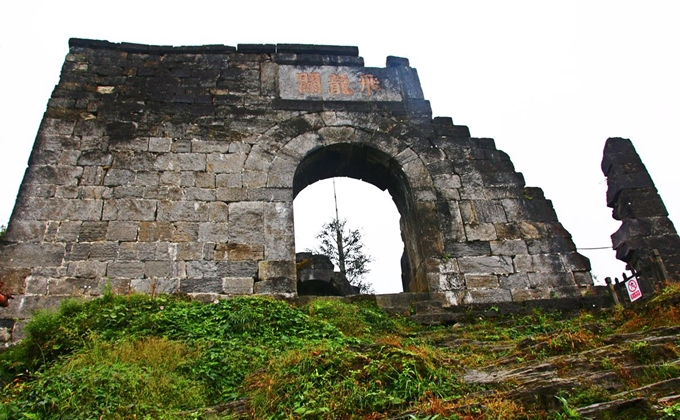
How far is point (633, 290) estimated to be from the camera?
23.9 feet

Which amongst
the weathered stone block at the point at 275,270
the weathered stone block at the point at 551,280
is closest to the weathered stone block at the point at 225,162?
the weathered stone block at the point at 275,270

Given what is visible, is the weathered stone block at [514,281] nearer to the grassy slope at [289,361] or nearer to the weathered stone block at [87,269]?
the grassy slope at [289,361]

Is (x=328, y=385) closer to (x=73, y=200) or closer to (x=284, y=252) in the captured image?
(x=284, y=252)

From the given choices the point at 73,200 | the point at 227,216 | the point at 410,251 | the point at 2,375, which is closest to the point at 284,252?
the point at 227,216

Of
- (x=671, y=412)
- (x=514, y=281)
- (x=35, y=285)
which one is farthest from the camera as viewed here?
(x=514, y=281)

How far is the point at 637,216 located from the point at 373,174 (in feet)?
14.3

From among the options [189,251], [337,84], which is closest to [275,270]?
[189,251]

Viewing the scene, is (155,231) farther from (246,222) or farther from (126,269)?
(246,222)

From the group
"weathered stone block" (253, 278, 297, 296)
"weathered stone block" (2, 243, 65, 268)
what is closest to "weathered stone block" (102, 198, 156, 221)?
"weathered stone block" (2, 243, 65, 268)

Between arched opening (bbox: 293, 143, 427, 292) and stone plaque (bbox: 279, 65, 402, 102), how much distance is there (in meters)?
1.13

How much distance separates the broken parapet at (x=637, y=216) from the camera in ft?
24.6

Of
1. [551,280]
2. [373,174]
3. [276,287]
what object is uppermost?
[373,174]

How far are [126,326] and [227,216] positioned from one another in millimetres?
2443

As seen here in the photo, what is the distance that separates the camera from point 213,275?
736cm
